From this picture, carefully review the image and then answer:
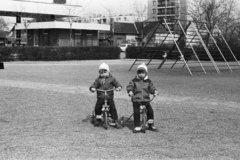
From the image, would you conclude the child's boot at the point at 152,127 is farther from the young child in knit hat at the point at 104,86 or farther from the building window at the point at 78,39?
the building window at the point at 78,39

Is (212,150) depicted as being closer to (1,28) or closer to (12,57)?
(12,57)

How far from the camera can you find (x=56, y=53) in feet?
107

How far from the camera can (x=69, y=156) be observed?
16.6 feet

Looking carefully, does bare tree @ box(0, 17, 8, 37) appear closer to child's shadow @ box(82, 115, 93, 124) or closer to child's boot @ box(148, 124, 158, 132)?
child's shadow @ box(82, 115, 93, 124)

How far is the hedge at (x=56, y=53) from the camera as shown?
1198 inches

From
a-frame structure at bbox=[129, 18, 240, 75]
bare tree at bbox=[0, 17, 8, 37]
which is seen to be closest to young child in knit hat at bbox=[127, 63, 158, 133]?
a-frame structure at bbox=[129, 18, 240, 75]

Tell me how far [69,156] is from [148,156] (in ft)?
3.31

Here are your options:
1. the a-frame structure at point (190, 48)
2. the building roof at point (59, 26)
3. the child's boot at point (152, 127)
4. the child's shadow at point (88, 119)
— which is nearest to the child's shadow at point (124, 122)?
the child's shadow at point (88, 119)

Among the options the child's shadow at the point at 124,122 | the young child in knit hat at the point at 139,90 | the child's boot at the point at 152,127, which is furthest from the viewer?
the child's shadow at the point at 124,122

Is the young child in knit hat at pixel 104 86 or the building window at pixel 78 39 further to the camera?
the building window at pixel 78 39

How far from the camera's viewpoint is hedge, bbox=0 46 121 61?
3043 cm

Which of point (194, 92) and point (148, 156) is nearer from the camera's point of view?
point (148, 156)

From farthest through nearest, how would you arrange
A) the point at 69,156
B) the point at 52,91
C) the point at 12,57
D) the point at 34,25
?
the point at 34,25 < the point at 12,57 < the point at 52,91 < the point at 69,156

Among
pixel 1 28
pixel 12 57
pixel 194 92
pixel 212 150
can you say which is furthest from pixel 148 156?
pixel 1 28
